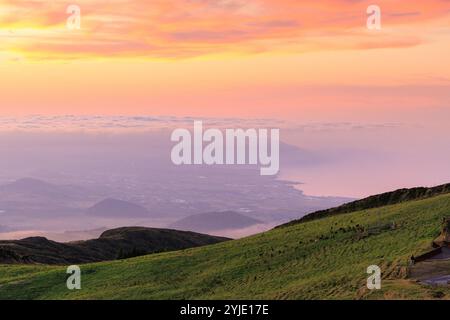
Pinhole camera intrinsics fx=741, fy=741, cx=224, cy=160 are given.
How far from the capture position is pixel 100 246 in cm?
13125

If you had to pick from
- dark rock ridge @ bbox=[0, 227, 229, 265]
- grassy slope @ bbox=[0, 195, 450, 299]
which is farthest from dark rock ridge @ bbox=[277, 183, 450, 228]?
dark rock ridge @ bbox=[0, 227, 229, 265]

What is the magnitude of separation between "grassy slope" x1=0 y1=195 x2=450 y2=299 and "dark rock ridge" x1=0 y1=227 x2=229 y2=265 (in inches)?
1062

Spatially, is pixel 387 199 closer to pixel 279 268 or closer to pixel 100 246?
pixel 279 268

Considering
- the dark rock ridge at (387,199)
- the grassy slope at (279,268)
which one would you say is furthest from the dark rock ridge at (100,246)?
the grassy slope at (279,268)

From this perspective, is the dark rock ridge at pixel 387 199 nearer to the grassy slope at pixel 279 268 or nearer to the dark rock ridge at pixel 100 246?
the grassy slope at pixel 279 268

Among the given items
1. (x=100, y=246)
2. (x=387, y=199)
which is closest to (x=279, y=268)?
(x=387, y=199)

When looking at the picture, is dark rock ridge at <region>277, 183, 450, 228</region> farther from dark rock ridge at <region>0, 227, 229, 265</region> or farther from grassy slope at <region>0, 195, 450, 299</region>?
dark rock ridge at <region>0, 227, 229, 265</region>

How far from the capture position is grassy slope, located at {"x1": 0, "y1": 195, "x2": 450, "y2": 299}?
165 feet

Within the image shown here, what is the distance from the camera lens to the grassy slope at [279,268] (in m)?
50.3

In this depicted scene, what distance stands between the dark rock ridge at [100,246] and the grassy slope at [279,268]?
88.5 ft

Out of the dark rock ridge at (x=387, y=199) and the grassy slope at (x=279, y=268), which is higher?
the dark rock ridge at (x=387, y=199)

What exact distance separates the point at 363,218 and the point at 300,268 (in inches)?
553
